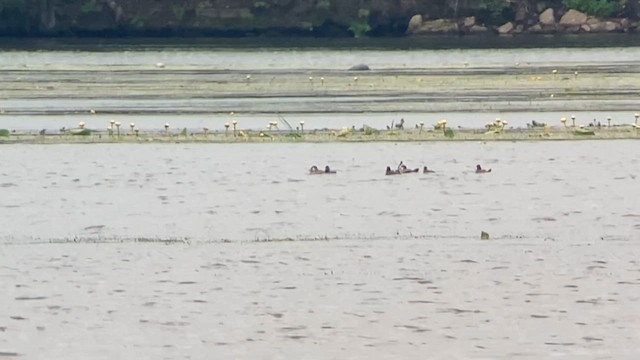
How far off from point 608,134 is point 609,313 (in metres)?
13.8

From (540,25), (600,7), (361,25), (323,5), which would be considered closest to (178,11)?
(323,5)

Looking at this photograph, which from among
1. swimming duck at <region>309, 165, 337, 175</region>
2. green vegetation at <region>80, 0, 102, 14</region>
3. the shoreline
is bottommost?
green vegetation at <region>80, 0, 102, 14</region>

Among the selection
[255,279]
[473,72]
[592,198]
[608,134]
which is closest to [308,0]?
[473,72]

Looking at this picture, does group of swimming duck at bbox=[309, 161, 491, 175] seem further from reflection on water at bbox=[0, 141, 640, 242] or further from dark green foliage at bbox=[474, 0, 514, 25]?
dark green foliage at bbox=[474, 0, 514, 25]

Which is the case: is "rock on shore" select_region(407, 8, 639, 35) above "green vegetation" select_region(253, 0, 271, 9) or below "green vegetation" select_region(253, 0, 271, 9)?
below

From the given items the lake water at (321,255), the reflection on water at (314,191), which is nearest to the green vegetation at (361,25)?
the reflection on water at (314,191)

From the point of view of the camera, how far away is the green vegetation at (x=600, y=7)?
74.2 metres

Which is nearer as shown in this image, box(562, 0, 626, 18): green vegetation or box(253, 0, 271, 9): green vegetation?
box(253, 0, 271, 9): green vegetation

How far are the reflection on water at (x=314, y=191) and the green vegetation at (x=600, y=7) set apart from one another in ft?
163

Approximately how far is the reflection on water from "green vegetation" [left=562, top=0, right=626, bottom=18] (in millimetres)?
49598

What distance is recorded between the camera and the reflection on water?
17.7 m

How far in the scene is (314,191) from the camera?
810 inches

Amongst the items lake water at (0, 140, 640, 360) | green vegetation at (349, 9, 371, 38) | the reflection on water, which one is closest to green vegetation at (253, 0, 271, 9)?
green vegetation at (349, 9, 371, 38)

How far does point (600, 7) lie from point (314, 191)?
55431mm
